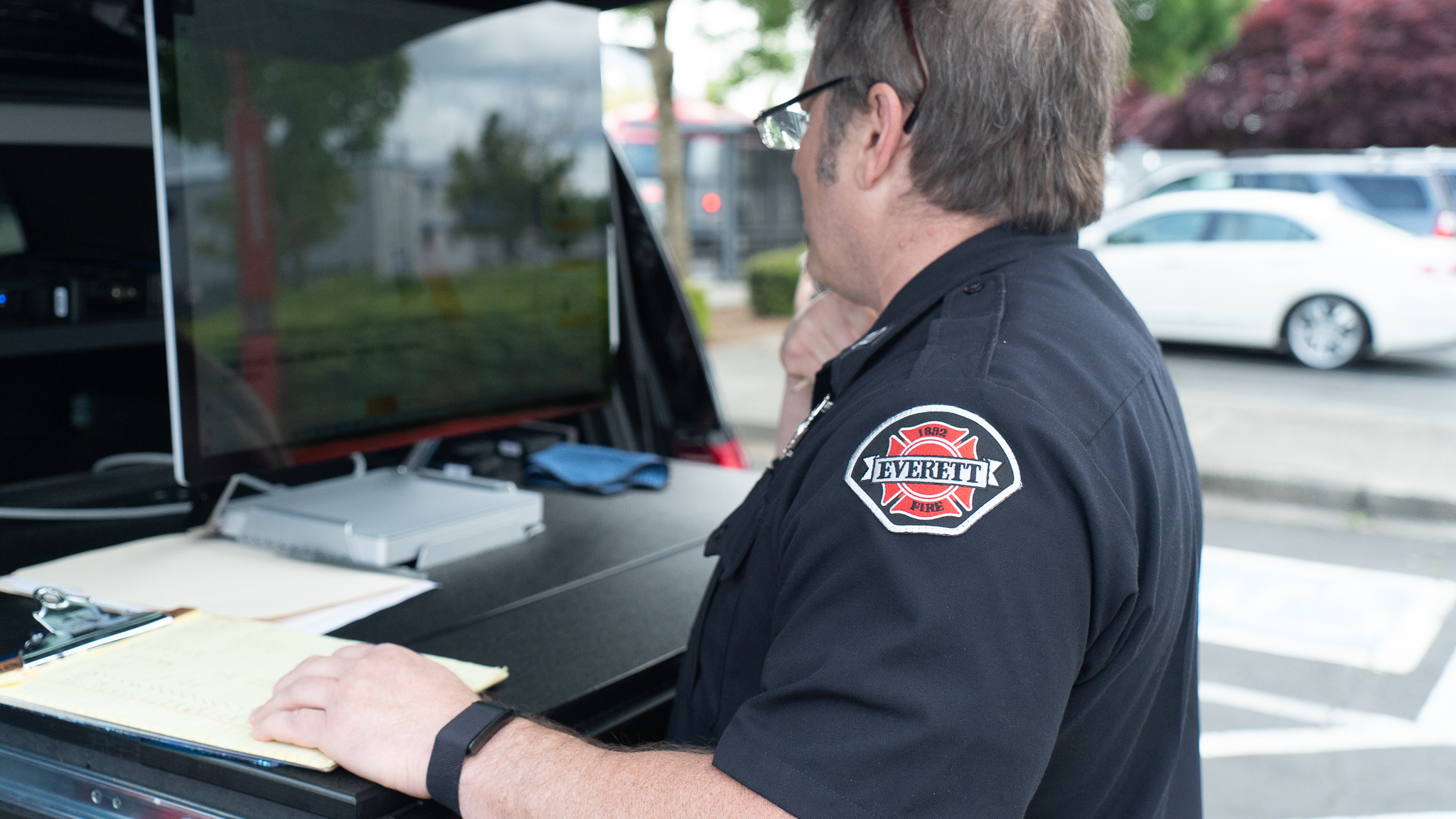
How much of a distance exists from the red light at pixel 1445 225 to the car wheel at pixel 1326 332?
101 cm

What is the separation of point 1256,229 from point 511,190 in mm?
10392

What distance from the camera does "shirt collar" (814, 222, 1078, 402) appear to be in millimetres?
1189

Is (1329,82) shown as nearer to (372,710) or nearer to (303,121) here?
(303,121)

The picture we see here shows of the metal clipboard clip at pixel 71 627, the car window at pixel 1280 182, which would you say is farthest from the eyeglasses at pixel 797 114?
the car window at pixel 1280 182

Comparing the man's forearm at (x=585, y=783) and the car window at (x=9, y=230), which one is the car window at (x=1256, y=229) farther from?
the man's forearm at (x=585, y=783)

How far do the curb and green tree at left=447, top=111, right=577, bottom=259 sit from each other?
535cm

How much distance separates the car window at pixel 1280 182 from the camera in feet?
39.0

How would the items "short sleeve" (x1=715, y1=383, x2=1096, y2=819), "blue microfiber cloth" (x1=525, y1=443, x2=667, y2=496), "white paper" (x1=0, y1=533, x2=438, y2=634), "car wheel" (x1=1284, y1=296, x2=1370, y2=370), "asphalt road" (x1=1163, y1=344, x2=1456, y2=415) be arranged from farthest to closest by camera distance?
"car wheel" (x1=1284, y1=296, x2=1370, y2=370), "asphalt road" (x1=1163, y1=344, x2=1456, y2=415), "blue microfiber cloth" (x1=525, y1=443, x2=667, y2=496), "white paper" (x1=0, y1=533, x2=438, y2=634), "short sleeve" (x1=715, y1=383, x2=1096, y2=819)

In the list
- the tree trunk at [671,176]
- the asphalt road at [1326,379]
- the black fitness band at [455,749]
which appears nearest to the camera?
the black fitness band at [455,749]

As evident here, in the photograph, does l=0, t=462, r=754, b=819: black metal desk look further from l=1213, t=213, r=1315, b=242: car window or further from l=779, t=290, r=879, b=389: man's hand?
l=1213, t=213, r=1315, b=242: car window

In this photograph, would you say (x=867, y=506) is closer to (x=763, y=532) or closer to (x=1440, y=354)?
(x=763, y=532)

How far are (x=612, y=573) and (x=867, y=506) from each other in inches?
33.2

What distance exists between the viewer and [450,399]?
74.2 inches

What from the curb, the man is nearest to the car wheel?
the curb
